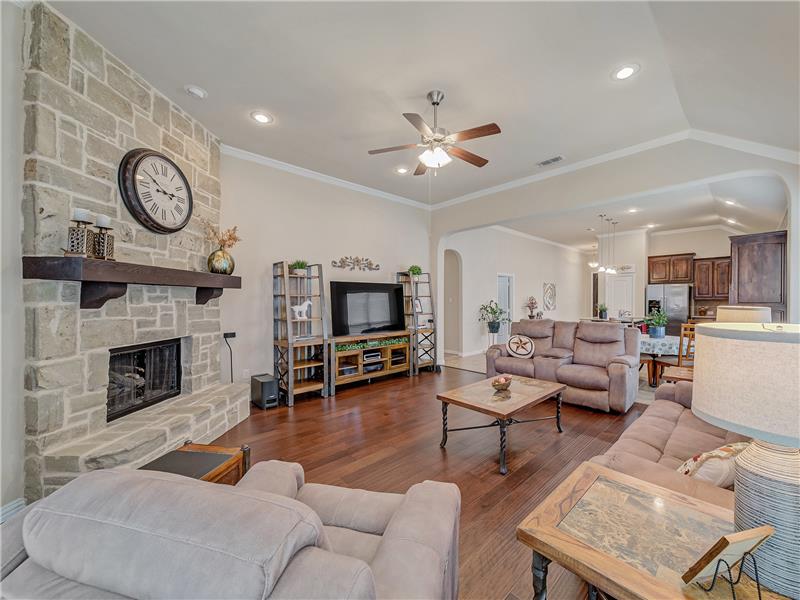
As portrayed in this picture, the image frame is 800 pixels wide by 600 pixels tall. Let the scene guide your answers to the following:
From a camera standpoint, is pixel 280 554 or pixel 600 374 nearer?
pixel 280 554

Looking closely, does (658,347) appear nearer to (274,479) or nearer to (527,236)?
(527,236)

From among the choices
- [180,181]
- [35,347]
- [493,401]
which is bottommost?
[493,401]

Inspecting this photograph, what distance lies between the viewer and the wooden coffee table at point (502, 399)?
2715 millimetres

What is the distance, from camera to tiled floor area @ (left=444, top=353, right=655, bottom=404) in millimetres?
4570

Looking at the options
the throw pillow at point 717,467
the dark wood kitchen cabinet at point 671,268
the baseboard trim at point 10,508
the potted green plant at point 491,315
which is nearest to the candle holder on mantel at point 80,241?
the baseboard trim at point 10,508

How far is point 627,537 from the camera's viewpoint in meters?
1.09

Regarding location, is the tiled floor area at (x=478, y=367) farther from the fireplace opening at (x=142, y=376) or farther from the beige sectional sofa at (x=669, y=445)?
the fireplace opening at (x=142, y=376)

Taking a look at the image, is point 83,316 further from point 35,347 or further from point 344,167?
point 344,167

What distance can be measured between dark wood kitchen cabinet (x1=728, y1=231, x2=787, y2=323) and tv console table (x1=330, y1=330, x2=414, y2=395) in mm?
4372

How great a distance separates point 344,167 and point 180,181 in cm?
213

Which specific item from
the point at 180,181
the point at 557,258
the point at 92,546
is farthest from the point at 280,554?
the point at 557,258

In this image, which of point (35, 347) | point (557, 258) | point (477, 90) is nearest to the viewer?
point (35, 347)

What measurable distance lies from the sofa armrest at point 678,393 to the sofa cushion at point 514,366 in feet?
5.28

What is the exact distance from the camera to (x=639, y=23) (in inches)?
86.2
